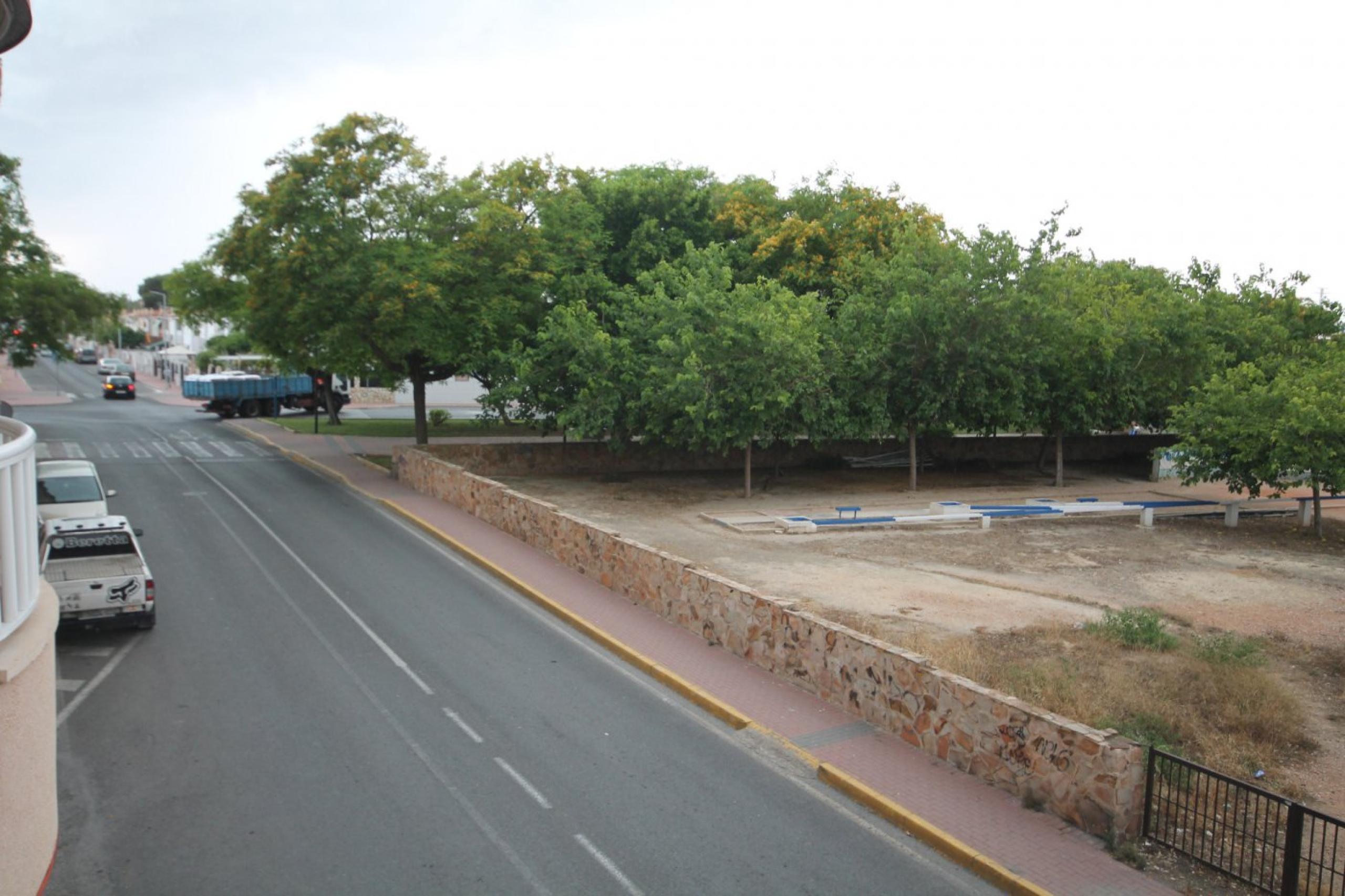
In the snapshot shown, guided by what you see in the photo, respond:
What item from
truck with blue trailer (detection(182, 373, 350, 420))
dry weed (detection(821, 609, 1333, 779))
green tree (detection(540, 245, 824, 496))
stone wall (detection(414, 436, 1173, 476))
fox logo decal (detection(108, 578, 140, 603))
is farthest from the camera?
truck with blue trailer (detection(182, 373, 350, 420))

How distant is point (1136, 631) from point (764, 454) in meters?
22.4

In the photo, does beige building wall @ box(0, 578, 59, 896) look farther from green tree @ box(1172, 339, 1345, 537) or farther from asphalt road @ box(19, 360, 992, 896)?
green tree @ box(1172, 339, 1345, 537)

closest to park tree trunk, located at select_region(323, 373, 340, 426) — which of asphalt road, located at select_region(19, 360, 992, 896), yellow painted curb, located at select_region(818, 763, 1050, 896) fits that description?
asphalt road, located at select_region(19, 360, 992, 896)

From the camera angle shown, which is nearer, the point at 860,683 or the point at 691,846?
the point at 691,846

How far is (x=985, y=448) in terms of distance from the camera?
41.7 m

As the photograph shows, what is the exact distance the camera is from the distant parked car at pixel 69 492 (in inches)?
768

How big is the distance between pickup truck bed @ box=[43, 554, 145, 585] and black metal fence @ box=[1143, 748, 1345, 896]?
1382 centimetres

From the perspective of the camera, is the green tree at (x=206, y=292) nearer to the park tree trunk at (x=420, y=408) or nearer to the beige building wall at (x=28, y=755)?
the park tree trunk at (x=420, y=408)

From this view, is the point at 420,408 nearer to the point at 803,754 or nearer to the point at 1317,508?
the point at 803,754

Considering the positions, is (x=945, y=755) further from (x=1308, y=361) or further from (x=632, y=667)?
(x=1308, y=361)

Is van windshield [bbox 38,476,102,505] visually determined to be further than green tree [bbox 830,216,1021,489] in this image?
No

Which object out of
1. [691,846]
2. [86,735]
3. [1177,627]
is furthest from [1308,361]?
[86,735]

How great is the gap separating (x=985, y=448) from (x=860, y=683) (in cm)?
3138

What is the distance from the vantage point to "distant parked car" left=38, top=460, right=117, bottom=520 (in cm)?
1950
